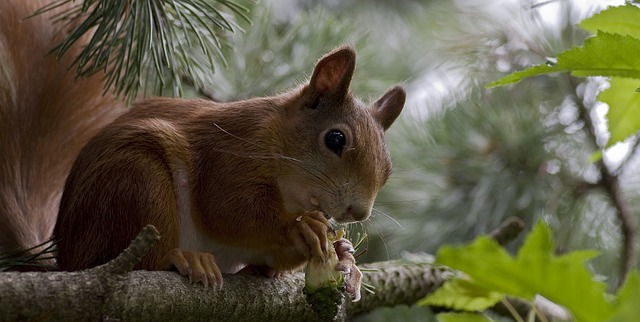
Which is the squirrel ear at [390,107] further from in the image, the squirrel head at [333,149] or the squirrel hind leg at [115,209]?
the squirrel hind leg at [115,209]

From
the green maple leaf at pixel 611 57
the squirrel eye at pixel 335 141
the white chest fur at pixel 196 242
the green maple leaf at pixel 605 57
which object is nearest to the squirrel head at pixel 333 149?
the squirrel eye at pixel 335 141

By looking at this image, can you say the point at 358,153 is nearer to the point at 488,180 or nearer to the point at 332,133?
the point at 332,133

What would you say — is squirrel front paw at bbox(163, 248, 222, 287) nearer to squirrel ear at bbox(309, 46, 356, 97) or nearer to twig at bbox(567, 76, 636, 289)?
squirrel ear at bbox(309, 46, 356, 97)


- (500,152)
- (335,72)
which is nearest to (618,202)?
(500,152)

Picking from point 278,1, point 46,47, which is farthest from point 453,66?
point 46,47

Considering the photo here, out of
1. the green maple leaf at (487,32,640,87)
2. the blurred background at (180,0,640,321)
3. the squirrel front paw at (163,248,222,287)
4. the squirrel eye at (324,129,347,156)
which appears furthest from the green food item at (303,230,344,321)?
the blurred background at (180,0,640,321)
